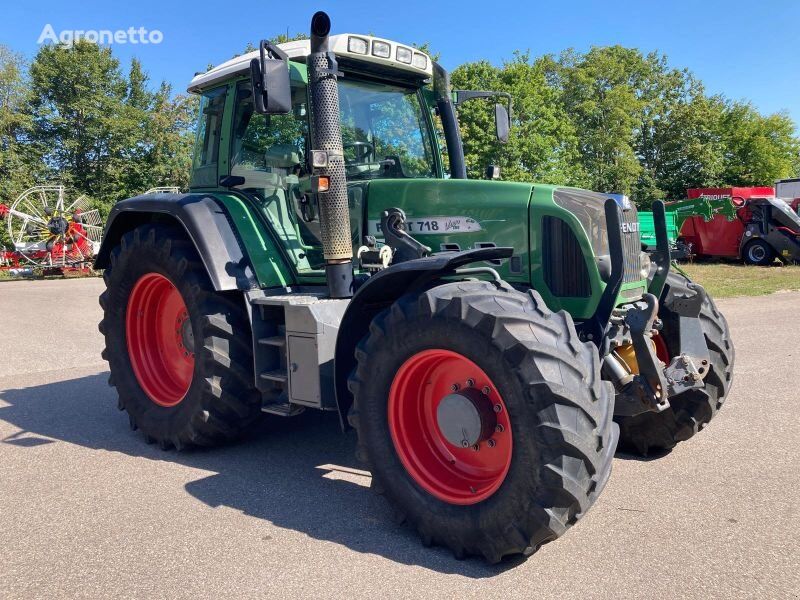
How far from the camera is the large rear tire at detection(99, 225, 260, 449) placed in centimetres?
457

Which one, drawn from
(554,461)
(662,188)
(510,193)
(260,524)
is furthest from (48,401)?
(662,188)

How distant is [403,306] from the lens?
136 inches

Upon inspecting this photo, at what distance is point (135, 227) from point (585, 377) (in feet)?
12.9

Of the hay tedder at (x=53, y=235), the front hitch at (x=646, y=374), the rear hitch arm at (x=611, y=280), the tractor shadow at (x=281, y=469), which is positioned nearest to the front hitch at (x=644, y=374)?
the front hitch at (x=646, y=374)

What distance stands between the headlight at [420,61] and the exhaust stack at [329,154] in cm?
108

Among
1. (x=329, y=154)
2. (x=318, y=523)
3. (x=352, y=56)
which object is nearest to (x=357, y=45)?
(x=352, y=56)

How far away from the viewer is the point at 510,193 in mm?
3998

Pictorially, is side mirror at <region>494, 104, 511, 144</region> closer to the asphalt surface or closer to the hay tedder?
the asphalt surface

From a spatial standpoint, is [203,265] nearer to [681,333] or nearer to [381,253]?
[381,253]

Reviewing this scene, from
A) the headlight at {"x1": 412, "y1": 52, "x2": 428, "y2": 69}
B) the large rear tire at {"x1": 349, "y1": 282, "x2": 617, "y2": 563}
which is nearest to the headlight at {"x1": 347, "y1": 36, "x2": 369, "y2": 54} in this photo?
the headlight at {"x1": 412, "y1": 52, "x2": 428, "y2": 69}

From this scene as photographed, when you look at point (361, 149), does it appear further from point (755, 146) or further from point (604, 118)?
point (755, 146)

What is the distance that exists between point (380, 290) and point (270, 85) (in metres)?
1.29

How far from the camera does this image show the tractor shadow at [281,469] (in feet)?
11.1

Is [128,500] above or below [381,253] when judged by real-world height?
below
